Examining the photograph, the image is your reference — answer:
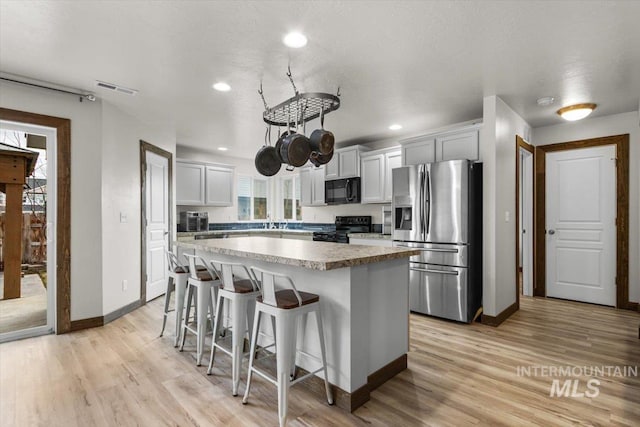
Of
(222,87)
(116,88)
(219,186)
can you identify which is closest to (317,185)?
(219,186)

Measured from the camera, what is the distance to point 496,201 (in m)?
3.60

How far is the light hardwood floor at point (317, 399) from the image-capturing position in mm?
1986

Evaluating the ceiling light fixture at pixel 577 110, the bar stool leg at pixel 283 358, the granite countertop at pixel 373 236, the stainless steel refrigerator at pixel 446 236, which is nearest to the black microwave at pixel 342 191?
the granite countertop at pixel 373 236

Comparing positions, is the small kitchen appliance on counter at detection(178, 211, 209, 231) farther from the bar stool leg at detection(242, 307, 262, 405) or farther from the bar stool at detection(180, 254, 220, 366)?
the bar stool leg at detection(242, 307, 262, 405)

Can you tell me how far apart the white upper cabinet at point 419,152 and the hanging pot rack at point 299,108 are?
1.49 m

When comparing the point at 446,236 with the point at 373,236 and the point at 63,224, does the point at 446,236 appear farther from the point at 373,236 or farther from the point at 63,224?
the point at 63,224

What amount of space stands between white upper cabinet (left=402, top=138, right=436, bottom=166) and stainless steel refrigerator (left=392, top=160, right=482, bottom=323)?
296 mm

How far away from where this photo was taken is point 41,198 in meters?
3.42

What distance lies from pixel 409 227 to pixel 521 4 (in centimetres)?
255

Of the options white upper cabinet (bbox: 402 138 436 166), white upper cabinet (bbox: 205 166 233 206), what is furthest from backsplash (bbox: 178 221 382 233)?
white upper cabinet (bbox: 402 138 436 166)

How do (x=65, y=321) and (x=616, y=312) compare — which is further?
(x=616, y=312)

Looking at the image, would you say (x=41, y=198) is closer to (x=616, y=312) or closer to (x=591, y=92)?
(x=591, y=92)

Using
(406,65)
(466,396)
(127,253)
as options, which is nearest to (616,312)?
(466,396)

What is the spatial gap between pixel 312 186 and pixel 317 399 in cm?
440
